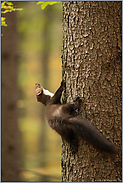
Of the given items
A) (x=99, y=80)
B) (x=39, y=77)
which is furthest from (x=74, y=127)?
(x=39, y=77)

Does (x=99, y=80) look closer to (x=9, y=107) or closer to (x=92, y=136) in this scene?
(x=92, y=136)

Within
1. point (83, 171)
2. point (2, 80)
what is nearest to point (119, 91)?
point (83, 171)

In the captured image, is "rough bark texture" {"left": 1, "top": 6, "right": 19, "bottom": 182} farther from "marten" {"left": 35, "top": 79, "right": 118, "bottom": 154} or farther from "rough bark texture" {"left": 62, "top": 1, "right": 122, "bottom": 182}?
"rough bark texture" {"left": 62, "top": 1, "right": 122, "bottom": 182}

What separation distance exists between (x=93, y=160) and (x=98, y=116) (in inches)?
20.3

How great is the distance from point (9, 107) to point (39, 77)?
8.03 m

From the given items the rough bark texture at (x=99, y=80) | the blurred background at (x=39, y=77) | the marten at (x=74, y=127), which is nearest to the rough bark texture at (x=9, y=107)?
the marten at (x=74, y=127)

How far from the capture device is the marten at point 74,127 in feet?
7.32

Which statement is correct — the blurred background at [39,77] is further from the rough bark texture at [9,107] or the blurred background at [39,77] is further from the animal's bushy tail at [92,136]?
the animal's bushy tail at [92,136]

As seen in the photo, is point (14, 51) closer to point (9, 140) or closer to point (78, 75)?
point (9, 140)

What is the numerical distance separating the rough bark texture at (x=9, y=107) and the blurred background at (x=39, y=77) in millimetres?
4404

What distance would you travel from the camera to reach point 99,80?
232 cm

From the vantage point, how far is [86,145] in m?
2.32

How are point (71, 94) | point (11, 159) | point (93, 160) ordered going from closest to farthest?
point (93, 160), point (71, 94), point (11, 159)

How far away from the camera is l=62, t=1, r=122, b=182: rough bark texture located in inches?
89.6
